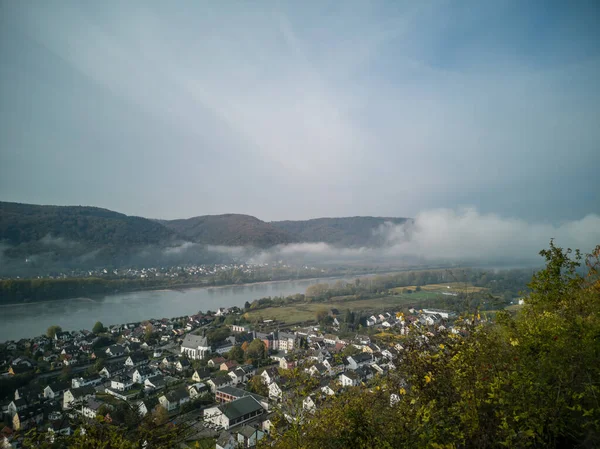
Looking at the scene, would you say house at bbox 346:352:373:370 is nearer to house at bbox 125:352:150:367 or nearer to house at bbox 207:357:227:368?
house at bbox 207:357:227:368

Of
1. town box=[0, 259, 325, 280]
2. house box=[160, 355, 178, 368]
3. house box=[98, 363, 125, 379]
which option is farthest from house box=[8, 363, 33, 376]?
town box=[0, 259, 325, 280]

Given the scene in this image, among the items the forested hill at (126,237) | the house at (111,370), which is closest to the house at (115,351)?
the house at (111,370)

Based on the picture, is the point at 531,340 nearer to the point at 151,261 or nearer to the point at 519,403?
the point at 519,403

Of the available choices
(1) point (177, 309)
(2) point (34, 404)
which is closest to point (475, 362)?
(2) point (34, 404)

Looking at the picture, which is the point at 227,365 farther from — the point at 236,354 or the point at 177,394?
the point at 177,394

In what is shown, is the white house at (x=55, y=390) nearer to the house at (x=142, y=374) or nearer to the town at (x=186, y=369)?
the town at (x=186, y=369)

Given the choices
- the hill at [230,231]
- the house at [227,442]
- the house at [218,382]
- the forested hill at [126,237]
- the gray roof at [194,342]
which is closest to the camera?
the house at [227,442]

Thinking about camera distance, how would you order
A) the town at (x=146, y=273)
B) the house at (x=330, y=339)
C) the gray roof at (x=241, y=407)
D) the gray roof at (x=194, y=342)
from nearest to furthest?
1. the gray roof at (x=241, y=407)
2. the gray roof at (x=194, y=342)
3. the house at (x=330, y=339)
4. the town at (x=146, y=273)
